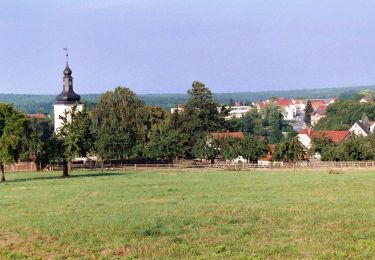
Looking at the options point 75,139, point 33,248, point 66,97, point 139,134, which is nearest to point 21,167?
point 75,139

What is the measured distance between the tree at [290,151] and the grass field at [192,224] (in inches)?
1728

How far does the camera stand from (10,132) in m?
51.9

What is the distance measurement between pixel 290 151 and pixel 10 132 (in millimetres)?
39922

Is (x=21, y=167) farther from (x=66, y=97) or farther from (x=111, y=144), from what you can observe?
(x=66, y=97)

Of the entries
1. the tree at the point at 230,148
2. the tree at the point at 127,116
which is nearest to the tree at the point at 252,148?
the tree at the point at 230,148

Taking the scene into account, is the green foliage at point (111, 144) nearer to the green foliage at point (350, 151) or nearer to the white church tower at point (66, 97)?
the white church tower at point (66, 97)

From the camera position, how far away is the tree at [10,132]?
51.3 m

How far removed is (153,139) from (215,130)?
82.3 ft

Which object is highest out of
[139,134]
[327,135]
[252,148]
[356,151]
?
[139,134]

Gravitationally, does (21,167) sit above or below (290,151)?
below

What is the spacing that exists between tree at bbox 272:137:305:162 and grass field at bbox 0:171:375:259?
43.9 metres

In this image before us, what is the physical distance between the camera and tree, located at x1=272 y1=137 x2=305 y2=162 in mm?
81875

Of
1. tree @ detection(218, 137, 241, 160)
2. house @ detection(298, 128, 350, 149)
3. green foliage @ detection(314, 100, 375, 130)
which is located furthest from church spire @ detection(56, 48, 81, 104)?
green foliage @ detection(314, 100, 375, 130)

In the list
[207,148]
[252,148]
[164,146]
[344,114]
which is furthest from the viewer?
[344,114]
